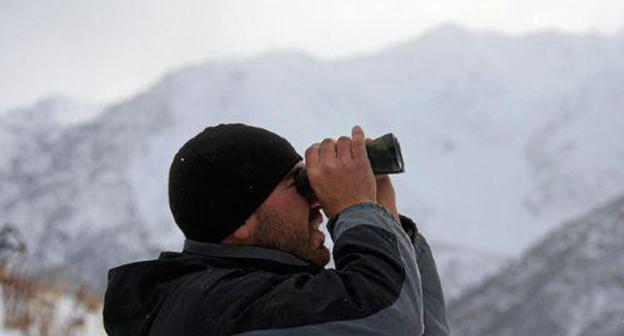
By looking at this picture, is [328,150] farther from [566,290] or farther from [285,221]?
[566,290]

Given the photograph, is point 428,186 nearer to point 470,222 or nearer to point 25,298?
point 470,222

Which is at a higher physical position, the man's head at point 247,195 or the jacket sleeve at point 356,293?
the man's head at point 247,195

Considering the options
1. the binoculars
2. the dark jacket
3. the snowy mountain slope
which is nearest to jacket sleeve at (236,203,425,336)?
the dark jacket

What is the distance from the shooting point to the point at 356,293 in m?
1.89

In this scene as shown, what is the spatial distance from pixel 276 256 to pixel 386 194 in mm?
282

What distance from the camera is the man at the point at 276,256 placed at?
1.90 metres

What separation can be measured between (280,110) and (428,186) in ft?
110

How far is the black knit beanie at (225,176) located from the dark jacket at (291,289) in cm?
6

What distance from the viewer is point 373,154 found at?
2.08 m

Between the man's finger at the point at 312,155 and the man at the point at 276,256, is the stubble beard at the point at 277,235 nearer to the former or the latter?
the man at the point at 276,256

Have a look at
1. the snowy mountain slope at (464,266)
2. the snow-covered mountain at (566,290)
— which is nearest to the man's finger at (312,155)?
the snow-covered mountain at (566,290)

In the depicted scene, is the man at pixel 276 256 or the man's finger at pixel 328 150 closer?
the man at pixel 276 256

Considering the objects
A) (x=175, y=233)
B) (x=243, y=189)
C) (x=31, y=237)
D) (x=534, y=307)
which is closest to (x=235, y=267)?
(x=243, y=189)

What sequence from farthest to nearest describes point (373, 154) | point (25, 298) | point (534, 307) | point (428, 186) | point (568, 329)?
1. point (428, 186)
2. point (534, 307)
3. point (568, 329)
4. point (25, 298)
5. point (373, 154)
